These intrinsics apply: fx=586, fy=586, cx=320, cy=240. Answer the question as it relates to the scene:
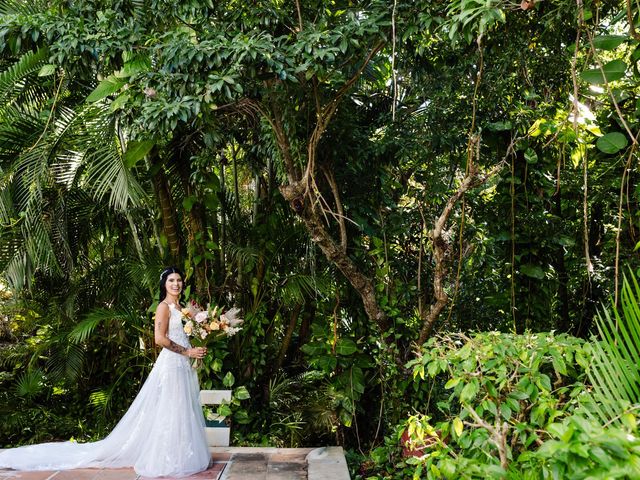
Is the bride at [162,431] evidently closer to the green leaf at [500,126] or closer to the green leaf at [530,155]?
the green leaf at [500,126]

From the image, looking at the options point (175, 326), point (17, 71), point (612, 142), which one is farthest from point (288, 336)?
point (612, 142)

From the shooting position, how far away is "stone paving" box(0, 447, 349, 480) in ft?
14.1

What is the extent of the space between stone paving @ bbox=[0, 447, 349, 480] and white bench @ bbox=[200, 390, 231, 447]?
19 cm

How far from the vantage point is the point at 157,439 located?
4.39 metres

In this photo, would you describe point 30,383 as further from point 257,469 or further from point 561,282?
point 561,282

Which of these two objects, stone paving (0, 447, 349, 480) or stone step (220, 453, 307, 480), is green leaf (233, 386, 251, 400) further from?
stone step (220, 453, 307, 480)

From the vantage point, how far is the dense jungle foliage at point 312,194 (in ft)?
13.5

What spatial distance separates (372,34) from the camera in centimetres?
403

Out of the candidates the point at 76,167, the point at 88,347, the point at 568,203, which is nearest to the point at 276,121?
the point at 76,167

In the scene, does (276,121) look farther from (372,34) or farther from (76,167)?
(76,167)

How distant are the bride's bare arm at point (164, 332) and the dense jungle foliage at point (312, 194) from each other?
105cm

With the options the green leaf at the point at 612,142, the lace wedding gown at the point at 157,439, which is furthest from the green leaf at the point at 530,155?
the lace wedding gown at the point at 157,439

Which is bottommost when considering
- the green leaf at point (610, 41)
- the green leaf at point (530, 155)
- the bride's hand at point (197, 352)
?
the bride's hand at point (197, 352)

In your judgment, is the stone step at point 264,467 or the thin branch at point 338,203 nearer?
the stone step at point 264,467
